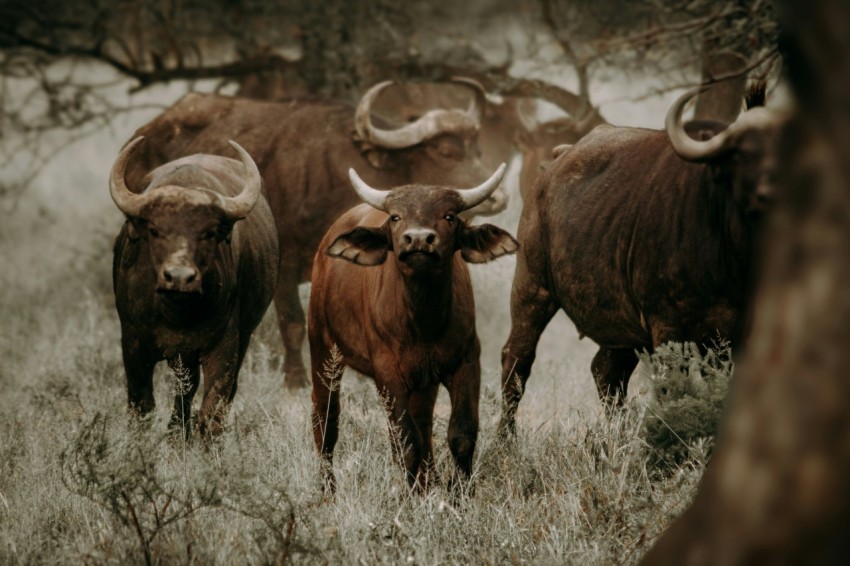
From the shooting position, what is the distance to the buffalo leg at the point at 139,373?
645 cm

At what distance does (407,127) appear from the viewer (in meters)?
10.1

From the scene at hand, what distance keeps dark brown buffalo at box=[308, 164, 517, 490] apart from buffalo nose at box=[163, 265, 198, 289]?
2.34ft

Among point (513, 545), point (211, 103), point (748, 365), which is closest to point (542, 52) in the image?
point (211, 103)

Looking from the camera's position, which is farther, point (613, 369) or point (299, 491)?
point (613, 369)

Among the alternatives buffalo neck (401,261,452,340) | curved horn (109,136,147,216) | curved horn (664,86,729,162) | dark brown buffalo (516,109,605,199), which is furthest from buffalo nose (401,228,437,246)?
dark brown buffalo (516,109,605,199)

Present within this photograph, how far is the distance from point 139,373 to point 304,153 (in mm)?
3801

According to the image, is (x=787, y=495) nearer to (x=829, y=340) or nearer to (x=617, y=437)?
(x=829, y=340)

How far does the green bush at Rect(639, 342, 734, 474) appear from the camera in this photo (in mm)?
5422

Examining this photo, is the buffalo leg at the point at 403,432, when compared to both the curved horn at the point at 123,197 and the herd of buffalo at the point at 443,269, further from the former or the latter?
the curved horn at the point at 123,197

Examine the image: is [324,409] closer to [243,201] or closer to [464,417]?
[464,417]

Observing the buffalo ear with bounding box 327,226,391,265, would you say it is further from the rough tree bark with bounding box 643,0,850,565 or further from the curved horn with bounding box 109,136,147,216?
the rough tree bark with bounding box 643,0,850,565

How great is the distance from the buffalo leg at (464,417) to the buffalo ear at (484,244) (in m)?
0.52

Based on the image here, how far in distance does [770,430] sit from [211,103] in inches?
334

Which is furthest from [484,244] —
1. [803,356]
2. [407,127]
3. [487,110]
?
[487,110]
